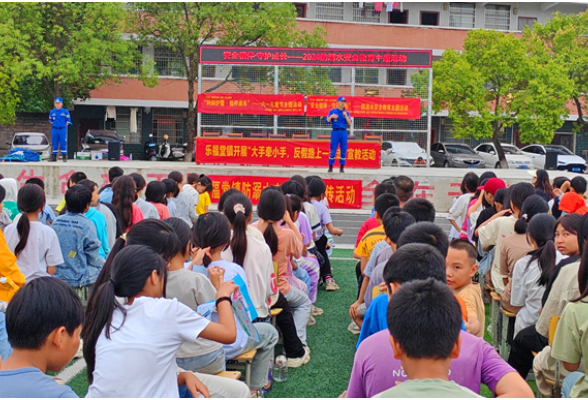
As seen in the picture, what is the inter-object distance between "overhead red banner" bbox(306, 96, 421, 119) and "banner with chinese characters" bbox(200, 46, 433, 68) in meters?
0.78

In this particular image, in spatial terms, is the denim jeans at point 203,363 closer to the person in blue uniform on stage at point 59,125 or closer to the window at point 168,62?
the person in blue uniform on stage at point 59,125

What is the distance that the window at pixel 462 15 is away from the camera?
2744cm

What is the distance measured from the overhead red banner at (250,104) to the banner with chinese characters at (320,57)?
0.77 m

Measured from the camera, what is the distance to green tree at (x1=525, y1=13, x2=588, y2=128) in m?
22.6

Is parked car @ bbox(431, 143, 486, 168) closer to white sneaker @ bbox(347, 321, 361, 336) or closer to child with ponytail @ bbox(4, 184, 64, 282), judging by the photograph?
white sneaker @ bbox(347, 321, 361, 336)

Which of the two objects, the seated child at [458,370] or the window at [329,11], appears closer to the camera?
the seated child at [458,370]

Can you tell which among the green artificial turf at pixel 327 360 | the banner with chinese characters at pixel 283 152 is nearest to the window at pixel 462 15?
the banner with chinese characters at pixel 283 152

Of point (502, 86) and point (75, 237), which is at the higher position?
point (502, 86)

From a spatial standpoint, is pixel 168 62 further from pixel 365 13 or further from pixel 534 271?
pixel 534 271

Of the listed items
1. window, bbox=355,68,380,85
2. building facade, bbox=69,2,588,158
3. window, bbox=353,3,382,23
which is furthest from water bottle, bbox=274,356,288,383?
window, bbox=353,3,382,23

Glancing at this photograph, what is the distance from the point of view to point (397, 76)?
14.0 meters

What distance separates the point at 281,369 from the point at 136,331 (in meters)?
2.03

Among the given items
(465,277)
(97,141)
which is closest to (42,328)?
(465,277)

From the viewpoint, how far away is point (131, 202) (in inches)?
213
